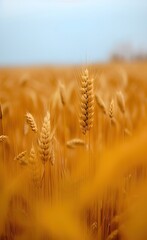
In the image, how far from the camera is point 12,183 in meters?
0.38

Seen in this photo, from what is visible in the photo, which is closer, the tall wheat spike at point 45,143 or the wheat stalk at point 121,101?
the tall wheat spike at point 45,143

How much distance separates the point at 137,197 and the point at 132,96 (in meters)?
0.75

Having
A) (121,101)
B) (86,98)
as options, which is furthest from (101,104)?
(86,98)

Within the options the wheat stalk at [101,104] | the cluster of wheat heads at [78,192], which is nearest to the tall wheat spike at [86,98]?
the cluster of wheat heads at [78,192]

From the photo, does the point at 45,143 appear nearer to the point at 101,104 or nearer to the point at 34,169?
the point at 34,169

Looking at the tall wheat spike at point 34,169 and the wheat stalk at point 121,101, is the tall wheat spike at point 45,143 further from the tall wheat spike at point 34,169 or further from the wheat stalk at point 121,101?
the wheat stalk at point 121,101

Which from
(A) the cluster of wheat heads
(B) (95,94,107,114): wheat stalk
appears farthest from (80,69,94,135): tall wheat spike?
(B) (95,94,107,114): wheat stalk

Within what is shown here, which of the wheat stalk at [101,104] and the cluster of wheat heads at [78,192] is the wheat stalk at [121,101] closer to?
the wheat stalk at [101,104]

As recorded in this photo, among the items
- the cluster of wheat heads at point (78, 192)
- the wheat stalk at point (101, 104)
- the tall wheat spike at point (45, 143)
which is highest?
the wheat stalk at point (101, 104)

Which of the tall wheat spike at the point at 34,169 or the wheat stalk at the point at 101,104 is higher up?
the wheat stalk at the point at 101,104

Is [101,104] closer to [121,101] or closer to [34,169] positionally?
[121,101]

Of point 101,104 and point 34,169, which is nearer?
point 34,169

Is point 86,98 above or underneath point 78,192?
above

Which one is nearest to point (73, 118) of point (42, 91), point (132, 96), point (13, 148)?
point (13, 148)
